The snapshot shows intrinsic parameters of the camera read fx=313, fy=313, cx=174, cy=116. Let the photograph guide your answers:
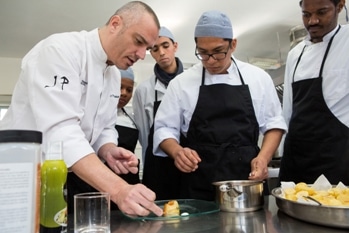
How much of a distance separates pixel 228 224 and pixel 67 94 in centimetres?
54

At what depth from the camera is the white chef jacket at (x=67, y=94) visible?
800mm

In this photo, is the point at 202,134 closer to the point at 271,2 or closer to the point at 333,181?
the point at 333,181

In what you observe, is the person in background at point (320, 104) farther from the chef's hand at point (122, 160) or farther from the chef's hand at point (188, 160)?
the chef's hand at point (122, 160)

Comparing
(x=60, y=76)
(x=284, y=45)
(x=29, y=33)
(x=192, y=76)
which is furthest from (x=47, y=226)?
(x=284, y=45)

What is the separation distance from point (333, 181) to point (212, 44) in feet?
2.40

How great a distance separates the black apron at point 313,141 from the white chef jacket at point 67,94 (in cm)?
79

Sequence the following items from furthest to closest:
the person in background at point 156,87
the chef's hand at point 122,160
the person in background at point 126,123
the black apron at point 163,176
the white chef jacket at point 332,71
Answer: the person in background at point 156,87 → the person in background at point 126,123 → the black apron at point 163,176 → the white chef jacket at point 332,71 → the chef's hand at point 122,160

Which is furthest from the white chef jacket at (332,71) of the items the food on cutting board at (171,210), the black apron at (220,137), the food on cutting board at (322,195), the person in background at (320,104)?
the food on cutting board at (171,210)

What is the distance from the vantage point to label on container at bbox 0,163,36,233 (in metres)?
0.47

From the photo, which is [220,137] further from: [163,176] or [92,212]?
[92,212]

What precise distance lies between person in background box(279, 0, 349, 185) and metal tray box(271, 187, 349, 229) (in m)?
0.55

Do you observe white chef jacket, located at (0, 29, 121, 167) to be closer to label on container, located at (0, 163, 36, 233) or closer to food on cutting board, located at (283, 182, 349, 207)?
label on container, located at (0, 163, 36, 233)

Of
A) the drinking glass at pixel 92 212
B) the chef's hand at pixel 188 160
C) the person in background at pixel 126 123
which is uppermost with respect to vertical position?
the person in background at pixel 126 123

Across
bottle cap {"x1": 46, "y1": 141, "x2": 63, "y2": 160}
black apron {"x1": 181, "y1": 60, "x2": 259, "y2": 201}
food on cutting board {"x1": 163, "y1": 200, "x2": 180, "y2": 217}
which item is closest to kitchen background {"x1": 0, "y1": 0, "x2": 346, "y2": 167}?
black apron {"x1": 181, "y1": 60, "x2": 259, "y2": 201}
